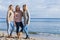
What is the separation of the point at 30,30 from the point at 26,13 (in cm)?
260

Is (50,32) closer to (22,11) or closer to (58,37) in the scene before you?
(58,37)

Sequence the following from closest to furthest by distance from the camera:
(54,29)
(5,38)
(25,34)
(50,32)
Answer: (5,38)
(25,34)
(50,32)
(54,29)

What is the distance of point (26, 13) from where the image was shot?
829 centimetres

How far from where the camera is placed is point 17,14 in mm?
8328

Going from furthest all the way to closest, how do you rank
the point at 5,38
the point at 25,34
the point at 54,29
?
the point at 54,29 < the point at 25,34 < the point at 5,38

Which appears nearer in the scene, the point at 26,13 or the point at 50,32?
the point at 26,13

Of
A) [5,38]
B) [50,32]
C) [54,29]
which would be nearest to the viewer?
[5,38]

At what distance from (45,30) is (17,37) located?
2.72m

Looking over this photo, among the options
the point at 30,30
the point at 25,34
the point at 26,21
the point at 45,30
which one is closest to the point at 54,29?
the point at 45,30

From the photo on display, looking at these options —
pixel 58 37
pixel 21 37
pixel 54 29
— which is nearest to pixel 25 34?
pixel 21 37

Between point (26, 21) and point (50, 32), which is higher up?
point (26, 21)

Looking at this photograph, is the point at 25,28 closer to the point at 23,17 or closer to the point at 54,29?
the point at 23,17

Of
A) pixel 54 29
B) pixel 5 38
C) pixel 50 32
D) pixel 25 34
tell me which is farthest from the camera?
pixel 54 29

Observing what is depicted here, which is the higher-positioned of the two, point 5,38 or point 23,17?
point 23,17
